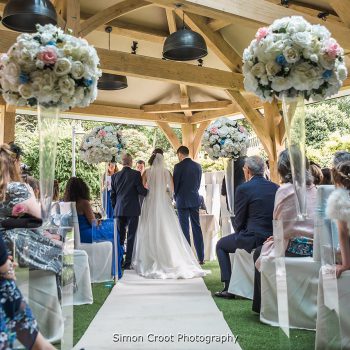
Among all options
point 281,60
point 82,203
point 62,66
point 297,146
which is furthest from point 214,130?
point 62,66

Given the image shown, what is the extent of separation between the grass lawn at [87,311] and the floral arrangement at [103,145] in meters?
1.62

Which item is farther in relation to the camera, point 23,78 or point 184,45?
point 184,45

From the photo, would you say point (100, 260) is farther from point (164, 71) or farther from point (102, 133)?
point (164, 71)

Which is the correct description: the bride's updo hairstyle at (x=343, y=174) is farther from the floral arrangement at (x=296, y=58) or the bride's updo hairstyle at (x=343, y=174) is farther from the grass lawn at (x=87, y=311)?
the grass lawn at (x=87, y=311)

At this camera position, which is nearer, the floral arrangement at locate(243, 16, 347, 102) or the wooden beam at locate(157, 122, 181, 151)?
the floral arrangement at locate(243, 16, 347, 102)

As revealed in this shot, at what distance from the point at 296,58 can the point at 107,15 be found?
4.08 m

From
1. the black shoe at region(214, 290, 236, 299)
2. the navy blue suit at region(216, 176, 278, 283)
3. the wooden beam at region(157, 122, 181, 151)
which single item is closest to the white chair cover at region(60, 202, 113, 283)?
the black shoe at region(214, 290, 236, 299)

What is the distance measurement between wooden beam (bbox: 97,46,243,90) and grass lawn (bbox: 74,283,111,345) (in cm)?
286

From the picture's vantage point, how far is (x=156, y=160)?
6746mm

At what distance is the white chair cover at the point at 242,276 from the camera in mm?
4559

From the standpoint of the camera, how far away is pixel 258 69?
2797mm

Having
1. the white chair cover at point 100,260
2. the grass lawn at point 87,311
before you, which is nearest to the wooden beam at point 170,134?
the white chair cover at point 100,260

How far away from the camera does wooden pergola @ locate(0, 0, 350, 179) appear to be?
500cm

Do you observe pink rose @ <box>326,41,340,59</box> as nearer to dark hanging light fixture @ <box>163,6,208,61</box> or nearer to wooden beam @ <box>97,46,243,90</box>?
dark hanging light fixture @ <box>163,6,208,61</box>
